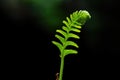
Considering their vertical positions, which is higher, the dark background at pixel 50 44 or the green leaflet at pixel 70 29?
the dark background at pixel 50 44

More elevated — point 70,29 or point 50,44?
point 50,44

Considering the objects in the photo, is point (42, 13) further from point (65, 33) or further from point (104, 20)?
point (65, 33)

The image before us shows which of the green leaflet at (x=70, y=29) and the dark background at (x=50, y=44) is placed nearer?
the green leaflet at (x=70, y=29)

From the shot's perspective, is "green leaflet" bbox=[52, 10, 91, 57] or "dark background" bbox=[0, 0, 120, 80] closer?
"green leaflet" bbox=[52, 10, 91, 57]

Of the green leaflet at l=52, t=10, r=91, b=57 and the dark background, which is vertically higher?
the dark background

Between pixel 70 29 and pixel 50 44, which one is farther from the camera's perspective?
pixel 50 44

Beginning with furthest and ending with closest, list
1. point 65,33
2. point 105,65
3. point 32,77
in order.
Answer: point 105,65 → point 32,77 → point 65,33

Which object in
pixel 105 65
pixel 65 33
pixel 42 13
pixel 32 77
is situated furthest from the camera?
pixel 105 65

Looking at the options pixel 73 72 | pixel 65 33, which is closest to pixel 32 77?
pixel 73 72
